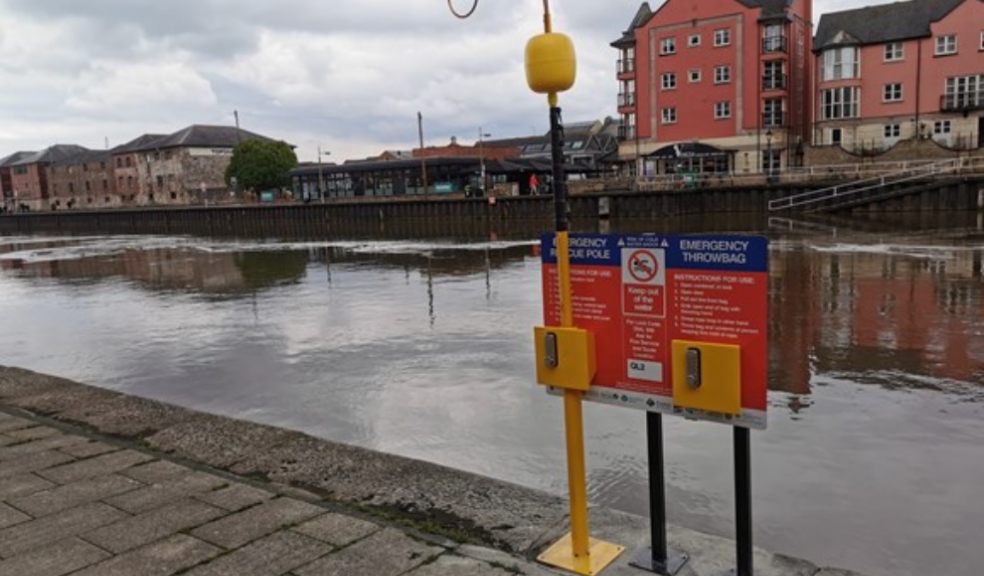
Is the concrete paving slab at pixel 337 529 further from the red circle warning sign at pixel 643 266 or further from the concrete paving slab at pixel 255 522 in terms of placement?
the red circle warning sign at pixel 643 266

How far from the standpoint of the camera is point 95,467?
5.57 metres

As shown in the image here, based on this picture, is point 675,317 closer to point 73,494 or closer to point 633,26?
point 73,494

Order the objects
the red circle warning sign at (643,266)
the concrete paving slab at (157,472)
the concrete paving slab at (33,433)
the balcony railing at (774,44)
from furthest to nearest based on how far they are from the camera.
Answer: the balcony railing at (774,44)
the concrete paving slab at (33,433)
the concrete paving slab at (157,472)
the red circle warning sign at (643,266)

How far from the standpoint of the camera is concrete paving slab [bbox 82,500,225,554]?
4.29 metres

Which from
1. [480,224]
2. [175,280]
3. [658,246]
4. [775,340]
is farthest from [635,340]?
[480,224]

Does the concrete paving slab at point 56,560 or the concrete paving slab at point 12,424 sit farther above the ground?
the concrete paving slab at point 56,560

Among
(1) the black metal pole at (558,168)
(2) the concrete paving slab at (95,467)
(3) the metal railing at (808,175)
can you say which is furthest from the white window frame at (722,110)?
(1) the black metal pole at (558,168)

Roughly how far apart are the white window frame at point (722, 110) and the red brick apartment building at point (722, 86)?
2.9 inches

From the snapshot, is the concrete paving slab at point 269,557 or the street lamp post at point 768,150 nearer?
the concrete paving slab at point 269,557

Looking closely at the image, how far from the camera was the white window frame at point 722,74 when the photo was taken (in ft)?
191

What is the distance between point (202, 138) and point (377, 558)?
116 meters

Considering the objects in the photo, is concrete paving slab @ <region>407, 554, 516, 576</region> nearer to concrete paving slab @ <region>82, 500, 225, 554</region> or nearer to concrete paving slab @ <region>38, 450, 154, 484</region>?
concrete paving slab @ <region>82, 500, 225, 554</region>

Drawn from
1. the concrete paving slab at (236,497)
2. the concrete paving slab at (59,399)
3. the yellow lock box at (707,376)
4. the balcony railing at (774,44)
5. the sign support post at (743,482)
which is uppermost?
the balcony railing at (774,44)

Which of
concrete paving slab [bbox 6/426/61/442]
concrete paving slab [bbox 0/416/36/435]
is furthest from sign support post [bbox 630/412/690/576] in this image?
concrete paving slab [bbox 0/416/36/435]
